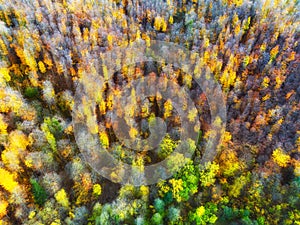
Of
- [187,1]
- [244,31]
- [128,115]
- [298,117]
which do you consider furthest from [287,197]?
[187,1]

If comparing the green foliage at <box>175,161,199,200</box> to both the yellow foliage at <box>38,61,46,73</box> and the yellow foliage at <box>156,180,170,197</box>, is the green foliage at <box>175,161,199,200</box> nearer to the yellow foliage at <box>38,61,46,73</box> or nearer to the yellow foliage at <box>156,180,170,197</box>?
the yellow foliage at <box>156,180,170,197</box>

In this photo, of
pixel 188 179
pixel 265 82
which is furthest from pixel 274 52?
pixel 188 179

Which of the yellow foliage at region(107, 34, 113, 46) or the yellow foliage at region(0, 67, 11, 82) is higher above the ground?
the yellow foliage at region(107, 34, 113, 46)

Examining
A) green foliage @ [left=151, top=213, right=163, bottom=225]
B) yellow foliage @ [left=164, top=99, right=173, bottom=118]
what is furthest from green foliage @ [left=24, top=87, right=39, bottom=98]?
green foliage @ [left=151, top=213, right=163, bottom=225]

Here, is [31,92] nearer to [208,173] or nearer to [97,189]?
[97,189]

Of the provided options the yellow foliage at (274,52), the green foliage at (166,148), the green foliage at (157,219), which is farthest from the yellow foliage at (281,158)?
the yellow foliage at (274,52)

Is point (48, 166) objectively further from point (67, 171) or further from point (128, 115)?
point (128, 115)

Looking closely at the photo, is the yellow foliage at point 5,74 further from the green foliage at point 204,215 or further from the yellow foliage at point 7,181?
the green foliage at point 204,215
